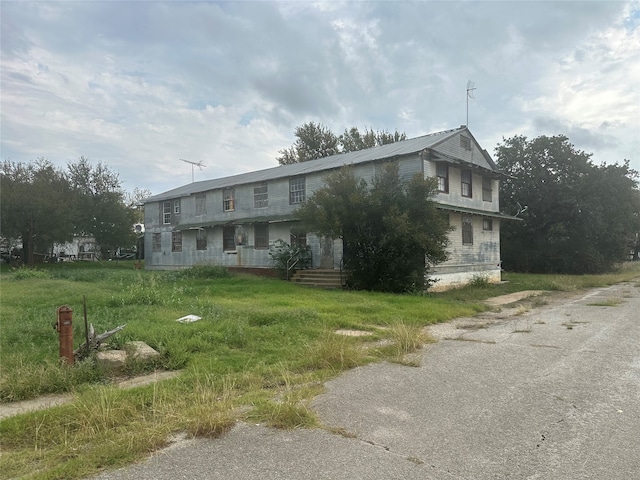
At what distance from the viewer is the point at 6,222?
27094 millimetres

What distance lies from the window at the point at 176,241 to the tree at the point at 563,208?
21444 millimetres

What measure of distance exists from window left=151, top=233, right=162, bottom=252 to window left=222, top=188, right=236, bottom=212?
659 centimetres

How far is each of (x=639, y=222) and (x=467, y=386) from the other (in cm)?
3365

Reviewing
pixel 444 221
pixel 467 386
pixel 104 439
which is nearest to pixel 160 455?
pixel 104 439

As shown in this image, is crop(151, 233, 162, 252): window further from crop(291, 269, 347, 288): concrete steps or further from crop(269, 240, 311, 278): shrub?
crop(291, 269, 347, 288): concrete steps

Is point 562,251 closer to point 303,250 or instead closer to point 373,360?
point 303,250

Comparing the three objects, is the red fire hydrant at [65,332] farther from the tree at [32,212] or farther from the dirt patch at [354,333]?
the tree at [32,212]

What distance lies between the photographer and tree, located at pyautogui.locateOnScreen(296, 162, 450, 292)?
15.5 meters

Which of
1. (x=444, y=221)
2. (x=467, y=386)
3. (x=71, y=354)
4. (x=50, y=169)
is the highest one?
(x=50, y=169)

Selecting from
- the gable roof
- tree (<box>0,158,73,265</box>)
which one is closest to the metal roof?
the gable roof

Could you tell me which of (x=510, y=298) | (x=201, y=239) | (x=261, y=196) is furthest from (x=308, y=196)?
(x=510, y=298)

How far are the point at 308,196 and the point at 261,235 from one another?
3.58 meters

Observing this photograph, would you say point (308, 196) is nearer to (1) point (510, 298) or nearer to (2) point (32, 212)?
(1) point (510, 298)

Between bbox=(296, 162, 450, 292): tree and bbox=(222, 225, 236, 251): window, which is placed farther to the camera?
bbox=(222, 225, 236, 251): window
